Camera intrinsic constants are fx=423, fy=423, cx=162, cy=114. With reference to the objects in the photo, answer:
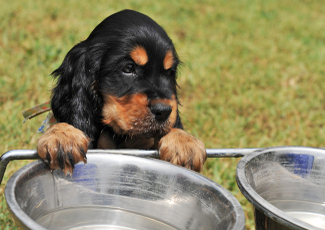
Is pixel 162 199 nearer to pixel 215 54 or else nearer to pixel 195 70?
pixel 195 70

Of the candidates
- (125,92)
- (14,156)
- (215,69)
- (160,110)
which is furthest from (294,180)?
(215,69)

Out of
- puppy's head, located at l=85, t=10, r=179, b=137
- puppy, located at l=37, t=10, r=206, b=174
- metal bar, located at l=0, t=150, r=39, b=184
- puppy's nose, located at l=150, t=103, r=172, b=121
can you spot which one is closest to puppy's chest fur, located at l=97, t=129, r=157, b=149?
puppy, located at l=37, t=10, r=206, b=174

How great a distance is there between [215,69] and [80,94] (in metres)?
3.64

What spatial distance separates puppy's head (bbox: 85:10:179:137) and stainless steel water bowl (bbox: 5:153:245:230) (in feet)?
1.04

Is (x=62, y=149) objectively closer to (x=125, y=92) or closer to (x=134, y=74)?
(x=125, y=92)

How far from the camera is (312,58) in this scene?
687 centimetres

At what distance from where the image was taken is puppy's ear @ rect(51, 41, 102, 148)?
2.61 m

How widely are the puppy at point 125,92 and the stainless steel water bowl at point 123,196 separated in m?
0.22

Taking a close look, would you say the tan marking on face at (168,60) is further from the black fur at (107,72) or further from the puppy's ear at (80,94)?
the puppy's ear at (80,94)

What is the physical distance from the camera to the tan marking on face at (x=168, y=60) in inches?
104

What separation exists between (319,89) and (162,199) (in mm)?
4326

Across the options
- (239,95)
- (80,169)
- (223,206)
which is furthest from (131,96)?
(239,95)

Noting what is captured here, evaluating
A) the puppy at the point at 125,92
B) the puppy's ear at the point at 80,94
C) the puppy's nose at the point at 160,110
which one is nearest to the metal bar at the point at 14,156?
the puppy at the point at 125,92

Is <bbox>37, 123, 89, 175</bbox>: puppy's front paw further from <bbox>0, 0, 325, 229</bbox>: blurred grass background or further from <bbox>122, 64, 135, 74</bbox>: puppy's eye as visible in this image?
<bbox>0, 0, 325, 229</bbox>: blurred grass background
